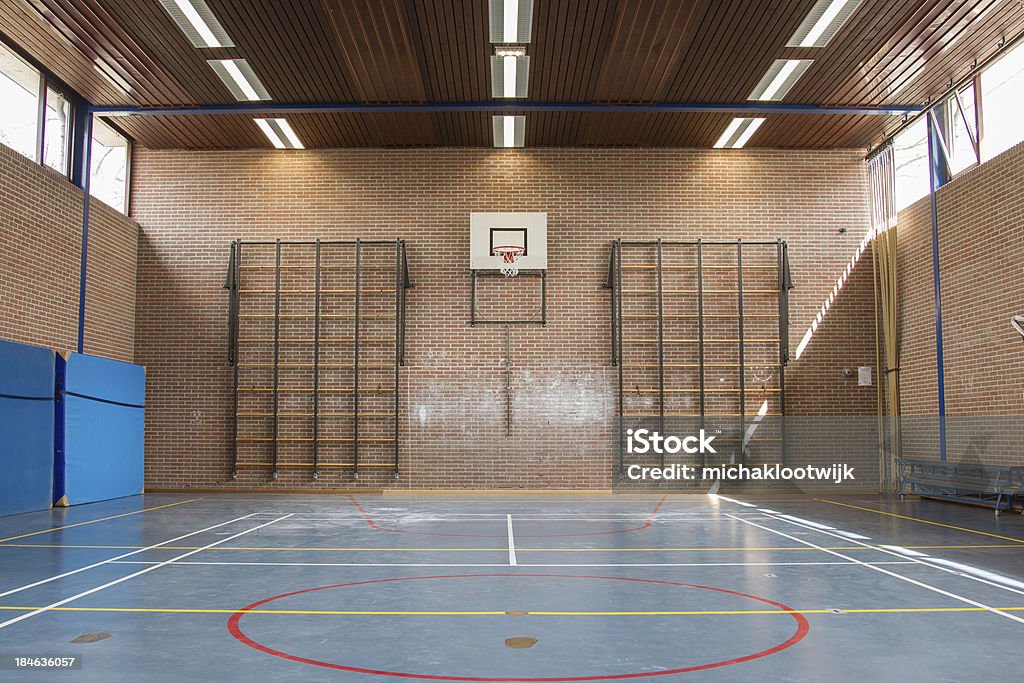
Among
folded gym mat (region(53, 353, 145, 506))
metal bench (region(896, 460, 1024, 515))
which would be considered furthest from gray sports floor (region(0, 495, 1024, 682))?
folded gym mat (region(53, 353, 145, 506))

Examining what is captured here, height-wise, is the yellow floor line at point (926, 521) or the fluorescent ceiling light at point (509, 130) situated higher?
the fluorescent ceiling light at point (509, 130)

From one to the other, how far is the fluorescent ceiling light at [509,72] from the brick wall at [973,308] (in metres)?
7.21

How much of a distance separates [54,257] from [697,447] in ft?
37.9

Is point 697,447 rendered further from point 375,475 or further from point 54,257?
point 54,257

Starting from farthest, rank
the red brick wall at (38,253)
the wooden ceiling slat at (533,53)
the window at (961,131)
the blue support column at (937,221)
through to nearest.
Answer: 1. the blue support column at (937,221)
2. the window at (961,131)
3. the red brick wall at (38,253)
4. the wooden ceiling slat at (533,53)

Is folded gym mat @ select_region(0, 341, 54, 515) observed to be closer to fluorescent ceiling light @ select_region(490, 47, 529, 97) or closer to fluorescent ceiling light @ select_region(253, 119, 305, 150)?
fluorescent ceiling light @ select_region(253, 119, 305, 150)

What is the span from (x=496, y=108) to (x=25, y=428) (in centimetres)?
874

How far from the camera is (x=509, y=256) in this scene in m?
15.4

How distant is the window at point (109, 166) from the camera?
1493 cm

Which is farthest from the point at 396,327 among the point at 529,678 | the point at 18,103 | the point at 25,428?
the point at 529,678

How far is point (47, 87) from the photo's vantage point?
13195mm

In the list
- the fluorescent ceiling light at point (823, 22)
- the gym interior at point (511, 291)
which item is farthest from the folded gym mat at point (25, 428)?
the fluorescent ceiling light at point (823, 22)

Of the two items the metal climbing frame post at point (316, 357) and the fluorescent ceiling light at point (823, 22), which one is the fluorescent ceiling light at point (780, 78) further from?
the metal climbing frame post at point (316, 357)

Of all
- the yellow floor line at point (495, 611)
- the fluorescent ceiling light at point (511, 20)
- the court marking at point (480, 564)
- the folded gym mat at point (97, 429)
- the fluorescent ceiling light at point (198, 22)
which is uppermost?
the fluorescent ceiling light at point (198, 22)
